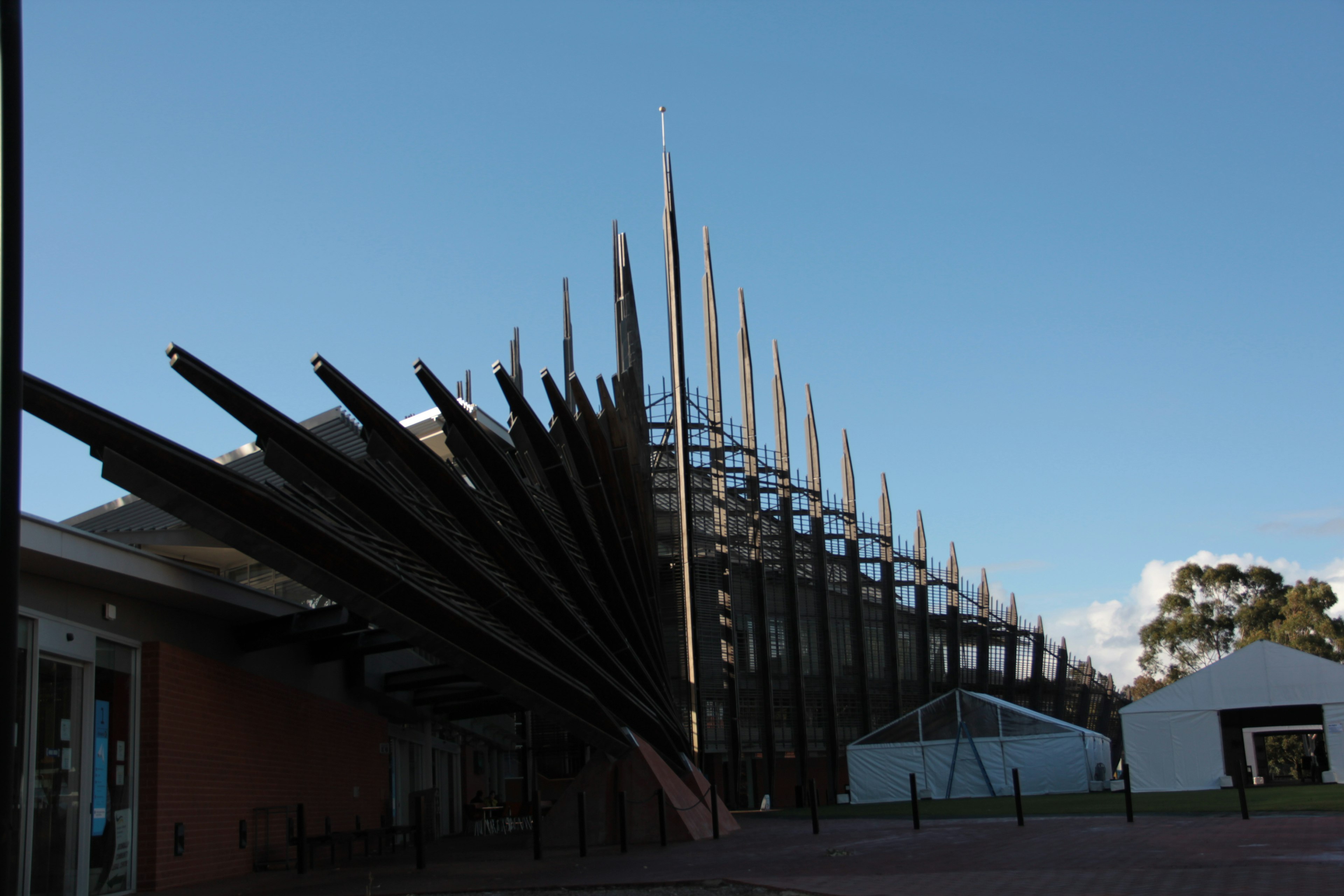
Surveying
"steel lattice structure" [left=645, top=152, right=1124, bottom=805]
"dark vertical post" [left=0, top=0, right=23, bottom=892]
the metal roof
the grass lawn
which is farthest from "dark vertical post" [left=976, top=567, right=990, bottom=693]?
"dark vertical post" [left=0, top=0, right=23, bottom=892]

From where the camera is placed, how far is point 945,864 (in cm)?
1175

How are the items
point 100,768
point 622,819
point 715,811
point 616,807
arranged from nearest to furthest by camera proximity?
point 100,768 < point 622,819 < point 616,807 < point 715,811

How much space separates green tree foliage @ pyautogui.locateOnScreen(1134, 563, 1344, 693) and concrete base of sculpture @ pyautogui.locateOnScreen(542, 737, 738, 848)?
47474 mm

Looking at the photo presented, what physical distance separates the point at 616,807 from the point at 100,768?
7163mm

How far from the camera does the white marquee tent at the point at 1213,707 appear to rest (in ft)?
92.2

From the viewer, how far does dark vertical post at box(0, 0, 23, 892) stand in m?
4.43

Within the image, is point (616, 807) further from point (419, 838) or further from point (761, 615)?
point (761, 615)

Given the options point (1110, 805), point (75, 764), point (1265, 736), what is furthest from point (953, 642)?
point (75, 764)

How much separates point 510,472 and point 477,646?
14.3 ft

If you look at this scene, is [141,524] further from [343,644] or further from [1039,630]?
[1039,630]

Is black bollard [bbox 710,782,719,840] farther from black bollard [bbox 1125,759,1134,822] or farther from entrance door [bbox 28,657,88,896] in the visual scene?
entrance door [bbox 28,657,88,896]

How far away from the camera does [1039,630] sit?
49.0m

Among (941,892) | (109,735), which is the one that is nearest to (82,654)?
(109,735)

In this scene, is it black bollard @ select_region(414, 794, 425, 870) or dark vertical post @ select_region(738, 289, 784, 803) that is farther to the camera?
dark vertical post @ select_region(738, 289, 784, 803)
